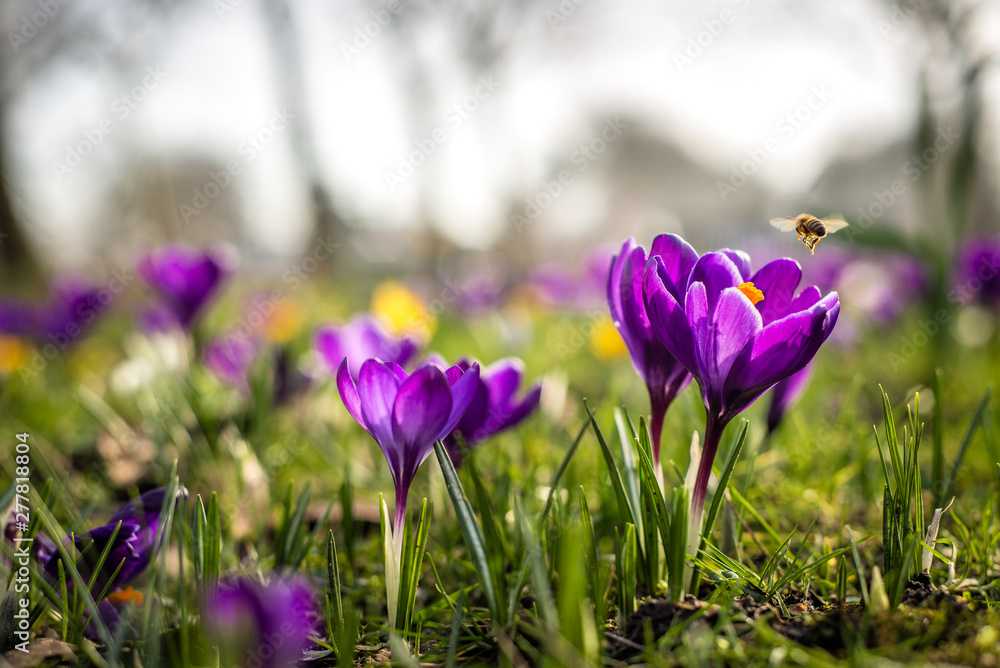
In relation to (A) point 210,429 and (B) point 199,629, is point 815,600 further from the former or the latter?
(A) point 210,429

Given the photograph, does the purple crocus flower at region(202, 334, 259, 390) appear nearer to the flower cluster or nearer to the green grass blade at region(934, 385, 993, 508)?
the flower cluster

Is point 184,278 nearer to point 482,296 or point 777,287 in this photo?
point 777,287

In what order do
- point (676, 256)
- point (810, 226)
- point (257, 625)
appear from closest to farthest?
point (257, 625)
point (676, 256)
point (810, 226)

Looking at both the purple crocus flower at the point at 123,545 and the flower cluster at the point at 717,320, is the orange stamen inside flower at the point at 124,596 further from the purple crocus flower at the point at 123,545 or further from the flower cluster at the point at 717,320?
the flower cluster at the point at 717,320

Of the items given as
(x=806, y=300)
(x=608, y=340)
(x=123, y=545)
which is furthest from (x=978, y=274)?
(x=123, y=545)

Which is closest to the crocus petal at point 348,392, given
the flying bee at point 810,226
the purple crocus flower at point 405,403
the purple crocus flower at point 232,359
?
the purple crocus flower at point 405,403

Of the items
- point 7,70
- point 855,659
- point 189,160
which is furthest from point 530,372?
point 189,160
